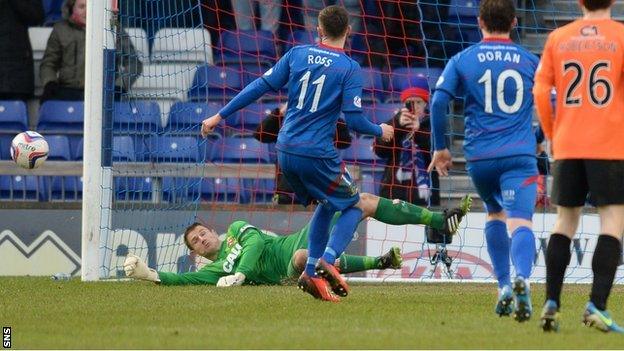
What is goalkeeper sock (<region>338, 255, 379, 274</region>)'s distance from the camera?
37.4 ft

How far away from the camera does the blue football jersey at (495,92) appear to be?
8352 millimetres

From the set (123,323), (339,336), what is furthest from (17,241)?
(339,336)

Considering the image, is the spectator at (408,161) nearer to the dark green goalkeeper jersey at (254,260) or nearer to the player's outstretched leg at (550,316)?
the dark green goalkeeper jersey at (254,260)

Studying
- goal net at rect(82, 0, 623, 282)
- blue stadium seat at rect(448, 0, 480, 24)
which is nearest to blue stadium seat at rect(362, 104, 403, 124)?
goal net at rect(82, 0, 623, 282)

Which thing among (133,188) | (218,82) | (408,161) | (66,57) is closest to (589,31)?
(408,161)

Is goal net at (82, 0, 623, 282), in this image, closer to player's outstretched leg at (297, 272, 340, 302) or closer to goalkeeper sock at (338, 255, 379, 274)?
goalkeeper sock at (338, 255, 379, 274)

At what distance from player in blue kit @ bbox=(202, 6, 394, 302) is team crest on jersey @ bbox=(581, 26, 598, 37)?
92.4 inches

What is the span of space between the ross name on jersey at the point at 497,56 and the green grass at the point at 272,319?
4.99 ft

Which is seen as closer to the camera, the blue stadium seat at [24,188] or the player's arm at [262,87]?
the player's arm at [262,87]

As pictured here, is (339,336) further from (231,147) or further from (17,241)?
(231,147)

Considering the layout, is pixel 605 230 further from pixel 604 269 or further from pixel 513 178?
pixel 513 178

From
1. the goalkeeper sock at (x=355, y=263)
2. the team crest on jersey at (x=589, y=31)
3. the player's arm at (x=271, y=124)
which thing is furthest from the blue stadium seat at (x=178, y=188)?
the team crest on jersey at (x=589, y=31)

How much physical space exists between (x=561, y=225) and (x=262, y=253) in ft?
14.0

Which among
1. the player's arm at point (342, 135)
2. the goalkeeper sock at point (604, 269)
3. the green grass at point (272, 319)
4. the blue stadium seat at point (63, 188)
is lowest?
the green grass at point (272, 319)
